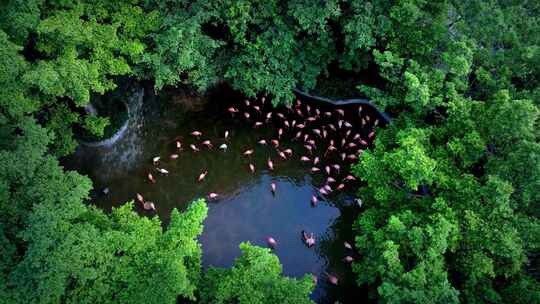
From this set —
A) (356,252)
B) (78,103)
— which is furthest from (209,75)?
(356,252)

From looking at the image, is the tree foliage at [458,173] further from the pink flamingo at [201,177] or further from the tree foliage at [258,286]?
the pink flamingo at [201,177]

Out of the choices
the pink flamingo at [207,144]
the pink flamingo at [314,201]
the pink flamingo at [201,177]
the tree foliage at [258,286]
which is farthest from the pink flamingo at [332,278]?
the pink flamingo at [207,144]

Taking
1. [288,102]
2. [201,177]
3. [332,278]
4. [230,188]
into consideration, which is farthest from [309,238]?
[288,102]

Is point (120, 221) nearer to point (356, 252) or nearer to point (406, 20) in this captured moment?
point (356, 252)

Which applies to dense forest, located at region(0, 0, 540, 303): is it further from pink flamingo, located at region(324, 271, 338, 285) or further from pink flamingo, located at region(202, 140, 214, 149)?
pink flamingo, located at region(202, 140, 214, 149)

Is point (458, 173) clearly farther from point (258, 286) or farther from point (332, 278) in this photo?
point (258, 286)

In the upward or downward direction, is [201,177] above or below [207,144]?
below
